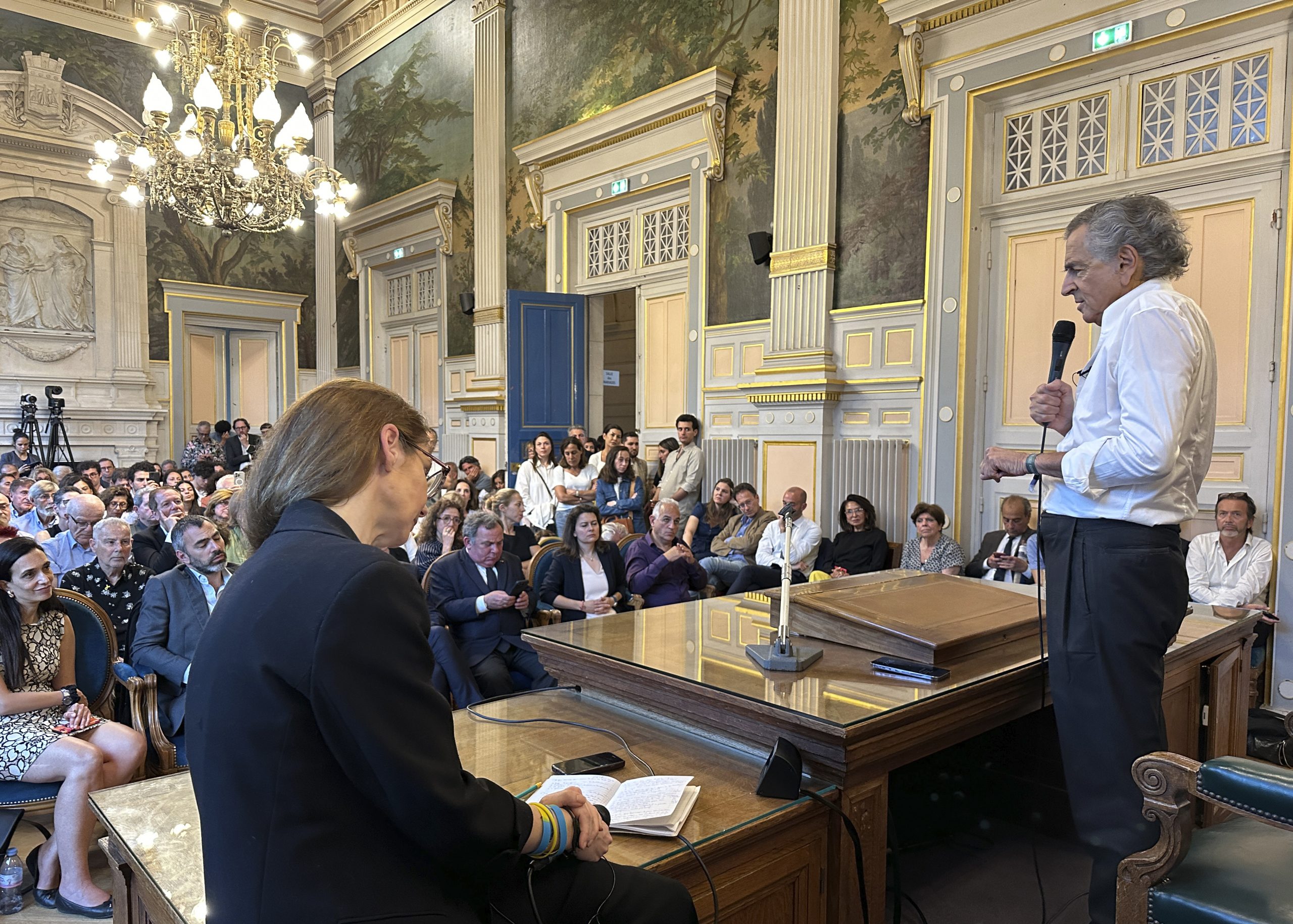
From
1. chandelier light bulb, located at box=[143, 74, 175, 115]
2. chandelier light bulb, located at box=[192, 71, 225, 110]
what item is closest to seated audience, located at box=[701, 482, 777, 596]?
chandelier light bulb, located at box=[192, 71, 225, 110]

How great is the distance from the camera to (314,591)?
0.99 m

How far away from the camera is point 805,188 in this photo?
621 cm

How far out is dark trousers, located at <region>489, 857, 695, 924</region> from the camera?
3.93ft

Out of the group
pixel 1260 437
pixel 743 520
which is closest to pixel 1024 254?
pixel 1260 437

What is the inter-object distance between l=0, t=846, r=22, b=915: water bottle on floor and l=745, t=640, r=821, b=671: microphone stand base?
2.35 meters

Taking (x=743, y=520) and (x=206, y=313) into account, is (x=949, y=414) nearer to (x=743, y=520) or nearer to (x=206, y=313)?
(x=743, y=520)

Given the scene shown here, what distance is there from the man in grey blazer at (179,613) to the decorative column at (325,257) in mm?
9460

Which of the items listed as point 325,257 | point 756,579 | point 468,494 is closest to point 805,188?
point 756,579

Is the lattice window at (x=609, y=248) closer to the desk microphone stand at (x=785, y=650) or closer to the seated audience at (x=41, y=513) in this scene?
the seated audience at (x=41, y=513)

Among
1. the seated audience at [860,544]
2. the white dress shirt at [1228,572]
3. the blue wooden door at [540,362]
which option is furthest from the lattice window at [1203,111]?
the blue wooden door at [540,362]

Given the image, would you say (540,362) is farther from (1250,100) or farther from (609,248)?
(1250,100)

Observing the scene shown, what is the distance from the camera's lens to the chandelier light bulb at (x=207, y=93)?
597 cm

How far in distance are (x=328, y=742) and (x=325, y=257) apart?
1267 centimetres

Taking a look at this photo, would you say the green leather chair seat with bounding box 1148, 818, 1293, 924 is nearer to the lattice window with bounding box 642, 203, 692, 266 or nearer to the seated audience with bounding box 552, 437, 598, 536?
the seated audience with bounding box 552, 437, 598, 536
